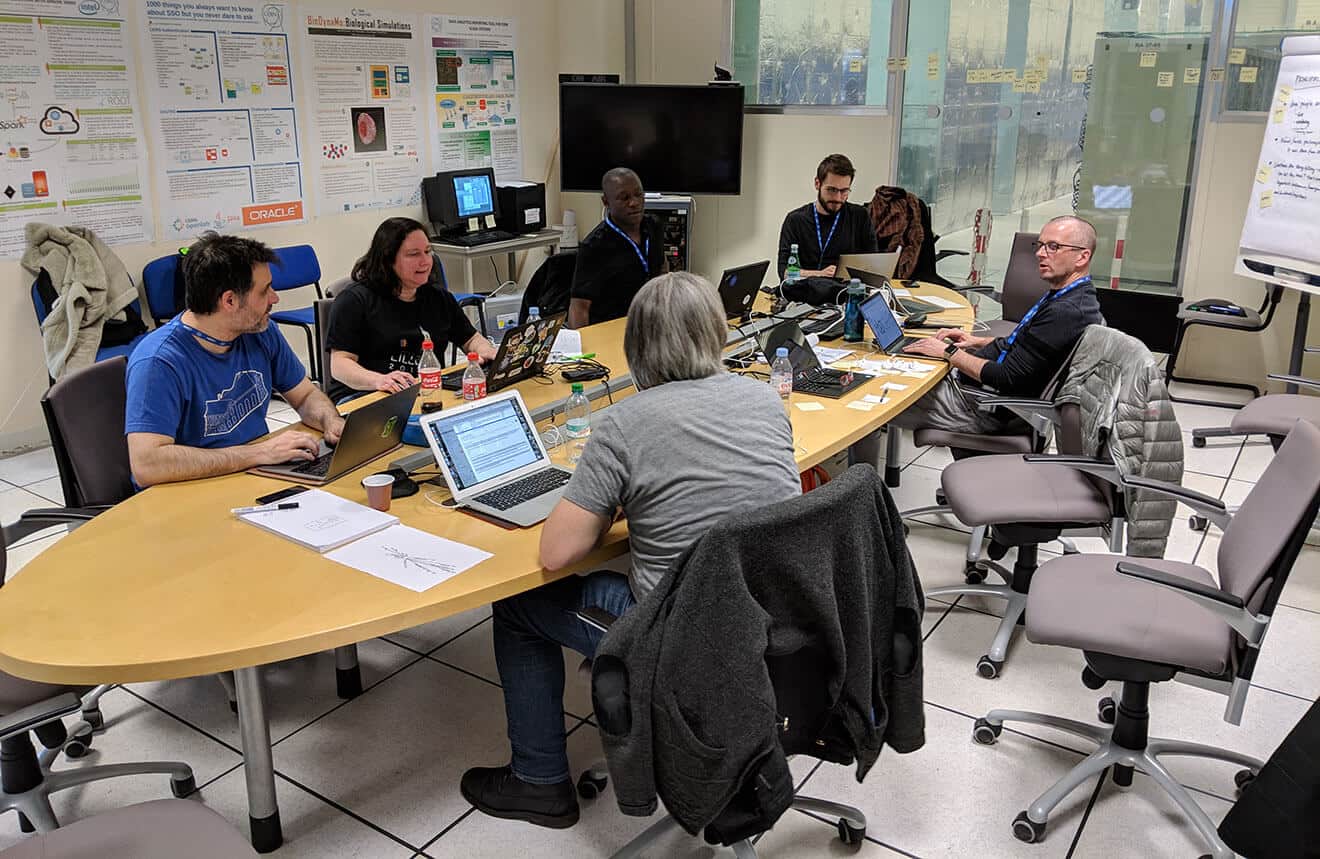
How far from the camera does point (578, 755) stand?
278 centimetres

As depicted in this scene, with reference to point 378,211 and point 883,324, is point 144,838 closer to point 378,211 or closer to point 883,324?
point 883,324

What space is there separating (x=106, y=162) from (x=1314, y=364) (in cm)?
652

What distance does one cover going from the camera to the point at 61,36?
4.91 m

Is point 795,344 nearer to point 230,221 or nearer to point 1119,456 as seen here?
Answer: point 1119,456

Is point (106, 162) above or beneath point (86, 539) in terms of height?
above

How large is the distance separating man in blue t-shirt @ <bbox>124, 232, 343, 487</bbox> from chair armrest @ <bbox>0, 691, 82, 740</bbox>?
676 millimetres

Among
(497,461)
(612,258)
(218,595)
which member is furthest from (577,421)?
(612,258)

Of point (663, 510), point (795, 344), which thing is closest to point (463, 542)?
point (663, 510)

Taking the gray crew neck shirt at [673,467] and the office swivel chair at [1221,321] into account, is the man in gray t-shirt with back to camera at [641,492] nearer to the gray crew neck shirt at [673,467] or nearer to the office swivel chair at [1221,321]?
the gray crew neck shirt at [673,467]

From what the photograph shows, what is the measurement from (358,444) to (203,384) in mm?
521

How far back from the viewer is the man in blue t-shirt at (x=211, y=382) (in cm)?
272

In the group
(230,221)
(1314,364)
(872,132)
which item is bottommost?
(1314,364)

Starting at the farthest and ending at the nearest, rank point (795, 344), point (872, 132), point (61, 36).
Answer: point (872, 132) < point (61, 36) < point (795, 344)

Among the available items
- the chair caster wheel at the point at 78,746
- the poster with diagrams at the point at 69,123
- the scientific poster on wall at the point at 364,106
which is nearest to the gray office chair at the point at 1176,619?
the chair caster wheel at the point at 78,746
